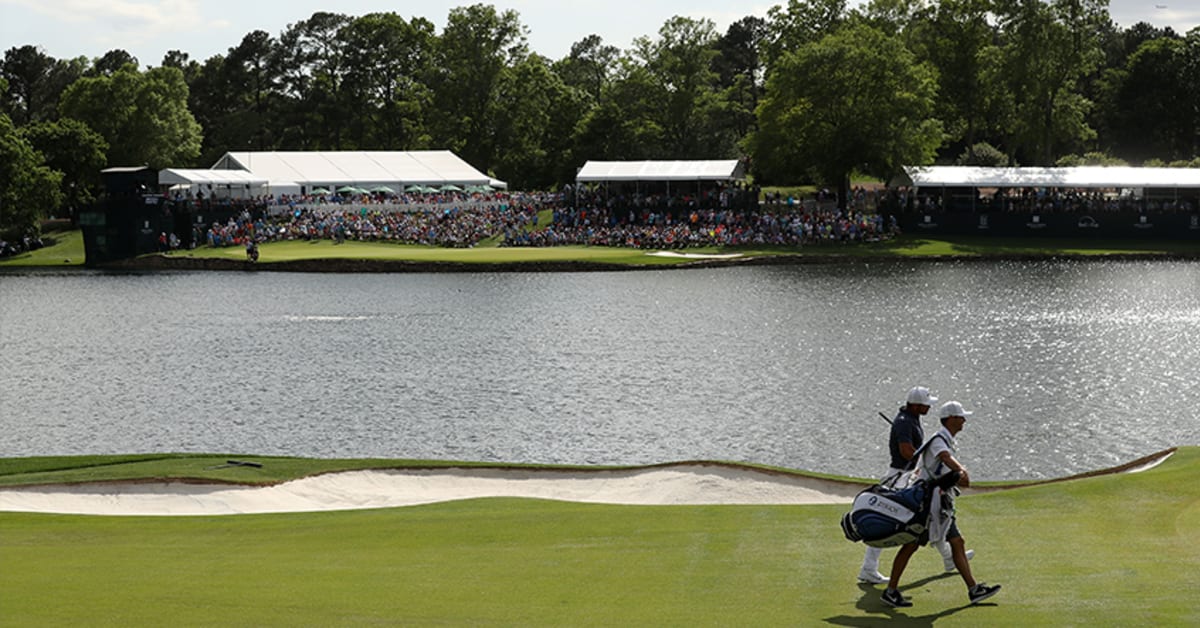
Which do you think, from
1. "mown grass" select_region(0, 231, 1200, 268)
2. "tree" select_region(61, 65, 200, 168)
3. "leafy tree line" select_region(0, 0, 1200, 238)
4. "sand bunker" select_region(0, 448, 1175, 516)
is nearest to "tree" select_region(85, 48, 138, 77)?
"leafy tree line" select_region(0, 0, 1200, 238)

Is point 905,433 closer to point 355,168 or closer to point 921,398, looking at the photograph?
point 921,398

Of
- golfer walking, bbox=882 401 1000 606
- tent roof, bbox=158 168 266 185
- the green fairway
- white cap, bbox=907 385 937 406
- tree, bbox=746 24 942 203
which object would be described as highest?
tree, bbox=746 24 942 203

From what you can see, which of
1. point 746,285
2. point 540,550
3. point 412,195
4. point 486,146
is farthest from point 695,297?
point 486,146

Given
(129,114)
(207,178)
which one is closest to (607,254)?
(207,178)

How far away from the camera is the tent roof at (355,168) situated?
10894 centimetres

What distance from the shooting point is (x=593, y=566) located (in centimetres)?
1659

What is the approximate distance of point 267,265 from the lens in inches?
3541

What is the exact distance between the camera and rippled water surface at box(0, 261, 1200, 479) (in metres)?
35.0

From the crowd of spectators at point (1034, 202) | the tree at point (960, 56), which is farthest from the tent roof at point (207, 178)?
the tree at point (960, 56)

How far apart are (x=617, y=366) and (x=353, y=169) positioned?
224ft

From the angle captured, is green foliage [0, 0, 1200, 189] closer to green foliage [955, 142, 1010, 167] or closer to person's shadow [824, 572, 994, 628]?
green foliage [955, 142, 1010, 167]

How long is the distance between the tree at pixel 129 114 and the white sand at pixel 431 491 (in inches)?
4152

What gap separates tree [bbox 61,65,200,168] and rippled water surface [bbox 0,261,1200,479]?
4724 centimetres

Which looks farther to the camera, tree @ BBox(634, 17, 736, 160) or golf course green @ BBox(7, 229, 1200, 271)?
tree @ BBox(634, 17, 736, 160)
